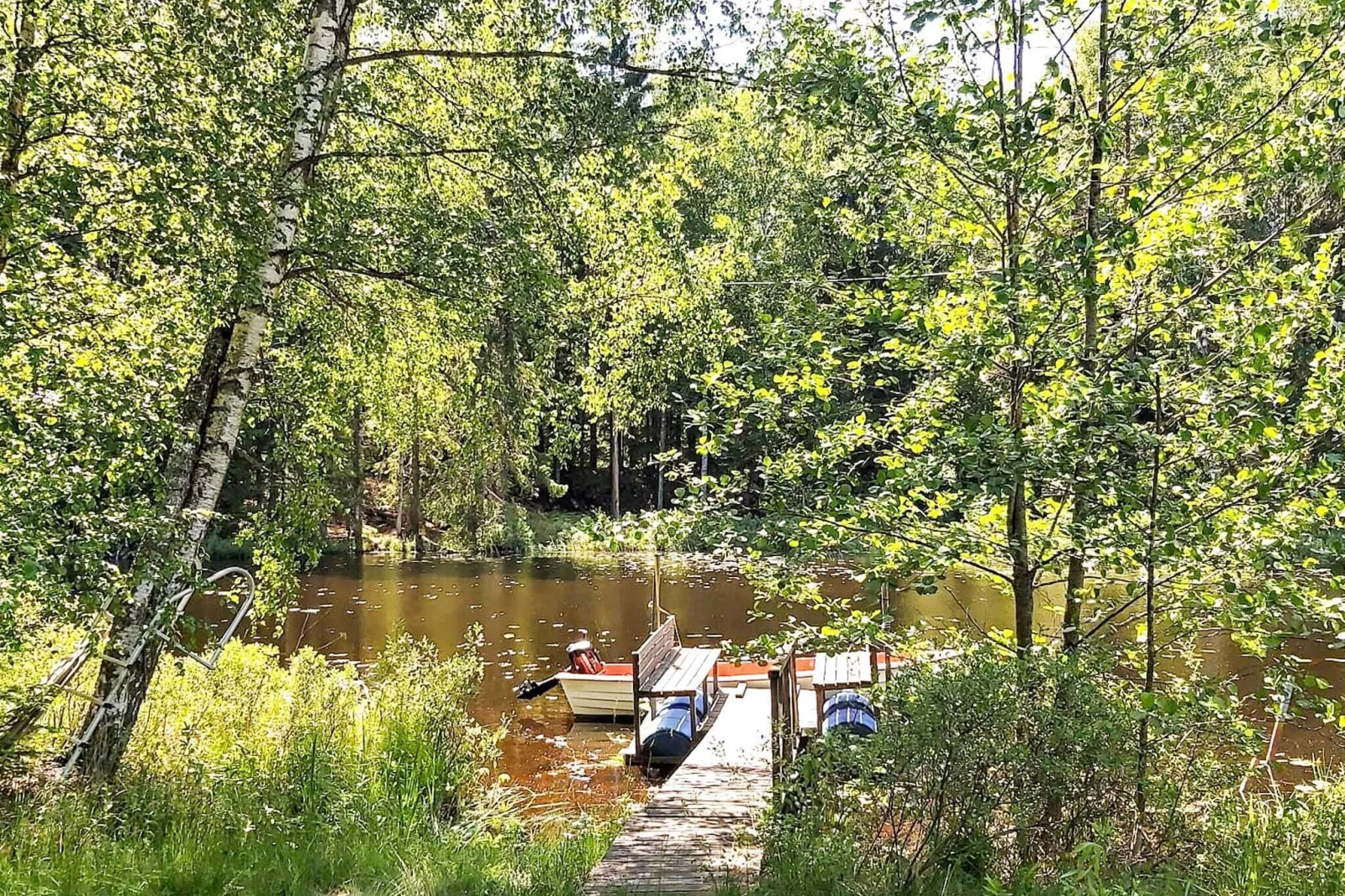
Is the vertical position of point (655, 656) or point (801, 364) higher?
point (801, 364)

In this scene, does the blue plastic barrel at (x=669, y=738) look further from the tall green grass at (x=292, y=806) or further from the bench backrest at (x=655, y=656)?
the tall green grass at (x=292, y=806)

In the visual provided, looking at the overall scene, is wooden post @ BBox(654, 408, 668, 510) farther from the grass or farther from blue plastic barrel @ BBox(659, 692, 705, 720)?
the grass

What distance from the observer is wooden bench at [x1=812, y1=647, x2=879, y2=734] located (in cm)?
765

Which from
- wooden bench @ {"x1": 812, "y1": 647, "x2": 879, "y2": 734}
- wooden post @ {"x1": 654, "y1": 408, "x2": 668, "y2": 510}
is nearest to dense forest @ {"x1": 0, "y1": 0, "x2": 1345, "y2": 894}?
wooden bench @ {"x1": 812, "y1": 647, "x2": 879, "y2": 734}

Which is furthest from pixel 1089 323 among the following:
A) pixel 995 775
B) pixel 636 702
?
pixel 636 702

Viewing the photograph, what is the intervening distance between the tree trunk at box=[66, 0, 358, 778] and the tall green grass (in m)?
0.31

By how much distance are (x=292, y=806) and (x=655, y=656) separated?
17.0 ft

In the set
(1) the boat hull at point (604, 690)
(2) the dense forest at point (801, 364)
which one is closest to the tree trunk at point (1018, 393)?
(2) the dense forest at point (801, 364)

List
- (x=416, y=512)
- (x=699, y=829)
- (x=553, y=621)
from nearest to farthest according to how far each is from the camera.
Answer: (x=699, y=829) < (x=553, y=621) < (x=416, y=512)

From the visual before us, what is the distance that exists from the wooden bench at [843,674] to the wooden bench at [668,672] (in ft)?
4.23

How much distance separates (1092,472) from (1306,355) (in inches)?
53.6

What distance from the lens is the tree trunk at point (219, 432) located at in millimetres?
4340

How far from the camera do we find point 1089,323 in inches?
171

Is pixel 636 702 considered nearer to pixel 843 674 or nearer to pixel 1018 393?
→ pixel 843 674
